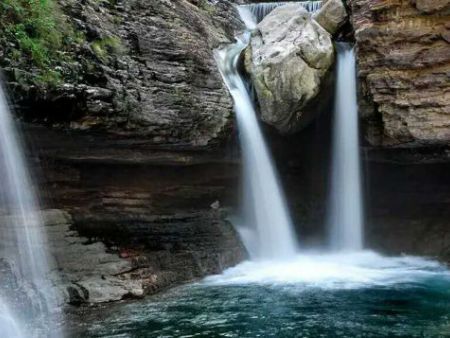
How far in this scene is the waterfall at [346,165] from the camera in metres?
12.3

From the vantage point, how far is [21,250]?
870 cm

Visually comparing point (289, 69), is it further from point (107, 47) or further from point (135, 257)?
point (135, 257)

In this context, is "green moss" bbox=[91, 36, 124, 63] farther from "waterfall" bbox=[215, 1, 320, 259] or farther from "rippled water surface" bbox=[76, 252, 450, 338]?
"rippled water surface" bbox=[76, 252, 450, 338]

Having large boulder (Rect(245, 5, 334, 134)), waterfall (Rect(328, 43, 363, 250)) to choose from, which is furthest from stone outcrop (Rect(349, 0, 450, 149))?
large boulder (Rect(245, 5, 334, 134))

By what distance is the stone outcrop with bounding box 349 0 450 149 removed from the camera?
430 inches

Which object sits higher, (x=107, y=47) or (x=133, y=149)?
(x=107, y=47)

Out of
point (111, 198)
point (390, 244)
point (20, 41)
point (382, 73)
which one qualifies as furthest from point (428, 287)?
point (20, 41)

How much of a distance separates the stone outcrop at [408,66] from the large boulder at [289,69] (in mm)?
1019

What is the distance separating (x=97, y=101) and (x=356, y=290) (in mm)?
5841

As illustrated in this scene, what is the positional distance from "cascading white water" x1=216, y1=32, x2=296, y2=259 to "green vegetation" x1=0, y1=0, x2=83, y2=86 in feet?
14.7

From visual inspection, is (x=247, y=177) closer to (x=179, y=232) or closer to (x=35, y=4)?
(x=179, y=232)

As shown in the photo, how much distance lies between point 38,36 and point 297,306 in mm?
6386

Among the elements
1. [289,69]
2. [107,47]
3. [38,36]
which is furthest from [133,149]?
[289,69]

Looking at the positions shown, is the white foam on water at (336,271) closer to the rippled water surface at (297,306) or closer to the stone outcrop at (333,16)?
the rippled water surface at (297,306)
